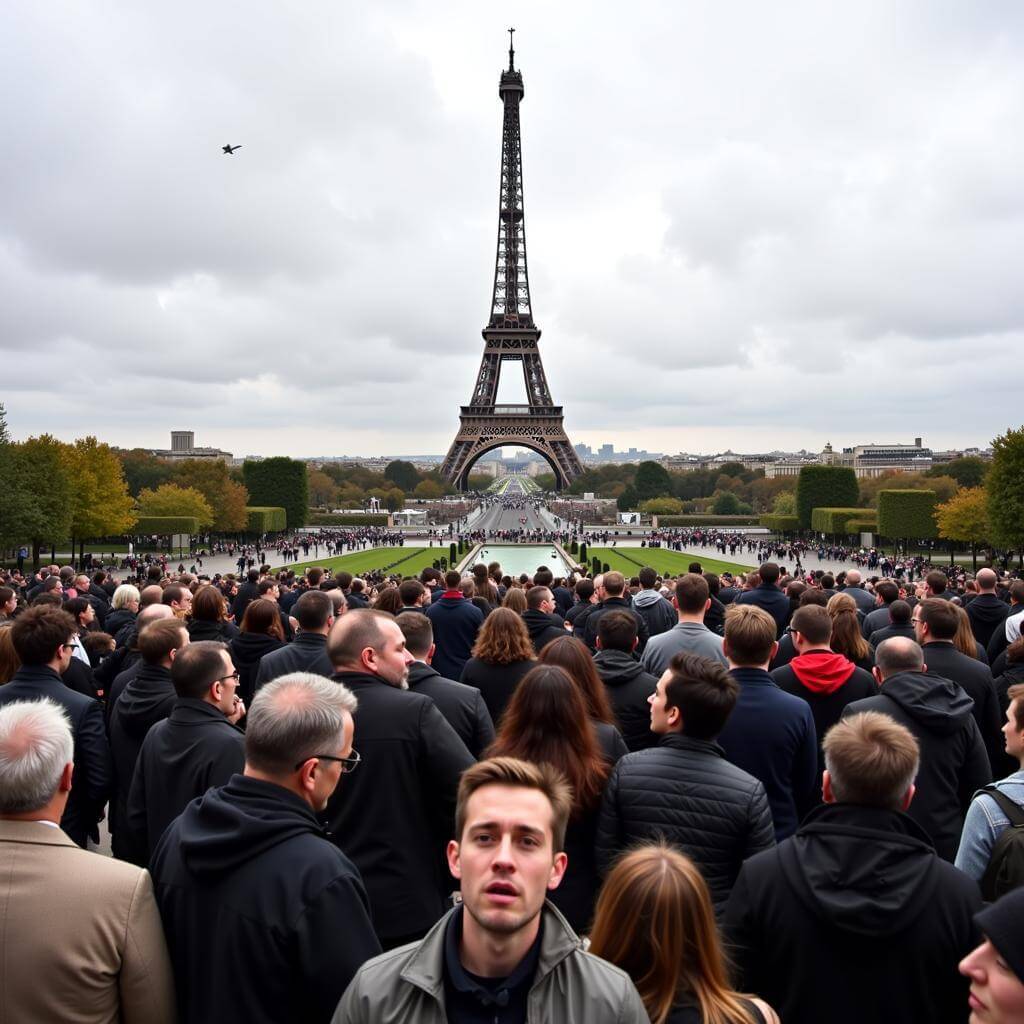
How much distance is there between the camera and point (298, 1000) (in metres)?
2.61

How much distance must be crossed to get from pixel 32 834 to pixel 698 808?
7.00 feet

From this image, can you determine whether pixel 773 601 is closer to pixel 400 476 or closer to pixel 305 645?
pixel 305 645

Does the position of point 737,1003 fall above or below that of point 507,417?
below

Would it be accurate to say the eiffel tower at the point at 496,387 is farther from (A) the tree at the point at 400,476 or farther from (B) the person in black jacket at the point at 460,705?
(B) the person in black jacket at the point at 460,705

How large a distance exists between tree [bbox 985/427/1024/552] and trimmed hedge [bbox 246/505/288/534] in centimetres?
4094

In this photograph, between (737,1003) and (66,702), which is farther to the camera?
(66,702)

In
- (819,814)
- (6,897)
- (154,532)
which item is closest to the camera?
(6,897)

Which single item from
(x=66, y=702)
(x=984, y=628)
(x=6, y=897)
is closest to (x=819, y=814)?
(x=6, y=897)

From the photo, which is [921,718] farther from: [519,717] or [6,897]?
[6,897]

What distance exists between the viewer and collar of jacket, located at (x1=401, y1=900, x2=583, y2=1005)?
210 centimetres

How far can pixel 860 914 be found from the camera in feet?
8.39

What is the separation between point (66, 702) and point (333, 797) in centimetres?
182

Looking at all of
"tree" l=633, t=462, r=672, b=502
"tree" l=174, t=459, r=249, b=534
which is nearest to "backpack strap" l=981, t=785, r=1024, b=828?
"tree" l=174, t=459, r=249, b=534

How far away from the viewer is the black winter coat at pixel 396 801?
367cm
